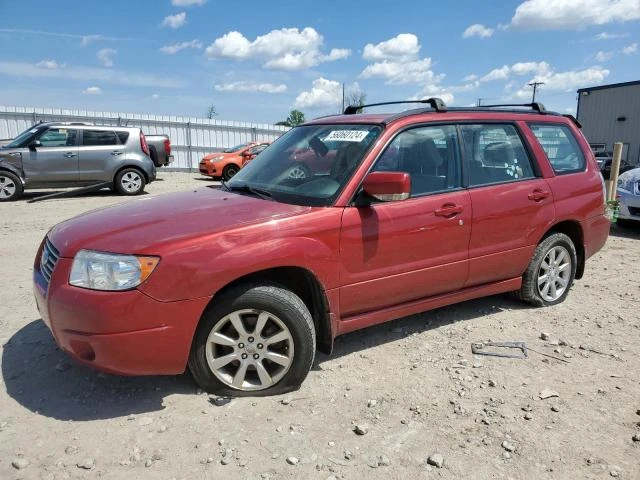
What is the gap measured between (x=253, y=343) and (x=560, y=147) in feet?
11.3

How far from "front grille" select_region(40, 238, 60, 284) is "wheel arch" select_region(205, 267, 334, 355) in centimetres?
111

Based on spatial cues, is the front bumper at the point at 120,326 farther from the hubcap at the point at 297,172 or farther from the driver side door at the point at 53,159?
the driver side door at the point at 53,159

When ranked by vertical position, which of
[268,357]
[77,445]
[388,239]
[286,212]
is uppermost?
[286,212]

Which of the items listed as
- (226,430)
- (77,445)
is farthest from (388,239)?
(77,445)

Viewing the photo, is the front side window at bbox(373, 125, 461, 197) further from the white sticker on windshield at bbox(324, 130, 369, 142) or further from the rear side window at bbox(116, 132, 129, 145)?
the rear side window at bbox(116, 132, 129, 145)

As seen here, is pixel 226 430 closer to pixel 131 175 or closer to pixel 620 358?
pixel 620 358

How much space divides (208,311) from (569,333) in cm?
295

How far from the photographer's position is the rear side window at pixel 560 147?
4.48 meters

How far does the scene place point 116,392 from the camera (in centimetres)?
309

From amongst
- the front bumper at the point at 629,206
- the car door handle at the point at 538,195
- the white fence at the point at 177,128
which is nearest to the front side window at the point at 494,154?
the car door handle at the point at 538,195

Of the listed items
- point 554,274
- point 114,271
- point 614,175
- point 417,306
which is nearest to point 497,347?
point 417,306

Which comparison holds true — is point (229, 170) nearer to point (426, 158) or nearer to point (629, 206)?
point (629, 206)

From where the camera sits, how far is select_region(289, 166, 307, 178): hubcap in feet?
11.7

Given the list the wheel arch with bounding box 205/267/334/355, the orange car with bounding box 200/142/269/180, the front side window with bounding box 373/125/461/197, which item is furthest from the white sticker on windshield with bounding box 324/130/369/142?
the orange car with bounding box 200/142/269/180
